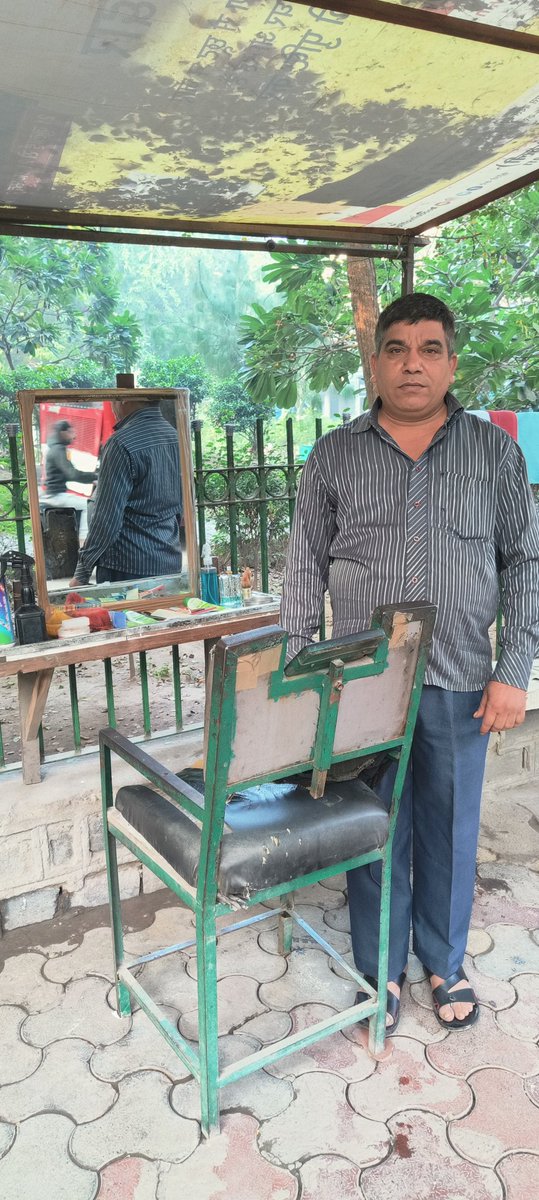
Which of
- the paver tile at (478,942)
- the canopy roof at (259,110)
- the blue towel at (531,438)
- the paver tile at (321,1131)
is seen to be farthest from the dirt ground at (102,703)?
the canopy roof at (259,110)

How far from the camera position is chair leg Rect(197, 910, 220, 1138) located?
162 cm

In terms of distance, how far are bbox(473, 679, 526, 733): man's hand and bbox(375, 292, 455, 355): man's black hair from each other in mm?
892

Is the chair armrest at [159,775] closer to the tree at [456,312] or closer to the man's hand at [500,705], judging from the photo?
the man's hand at [500,705]

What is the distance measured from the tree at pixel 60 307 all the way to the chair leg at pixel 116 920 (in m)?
17.1

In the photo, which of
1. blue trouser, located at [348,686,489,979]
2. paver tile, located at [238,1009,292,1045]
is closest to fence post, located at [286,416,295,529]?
blue trouser, located at [348,686,489,979]

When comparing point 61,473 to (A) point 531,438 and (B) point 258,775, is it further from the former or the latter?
(A) point 531,438

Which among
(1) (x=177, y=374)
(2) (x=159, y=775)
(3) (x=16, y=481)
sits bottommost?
(2) (x=159, y=775)

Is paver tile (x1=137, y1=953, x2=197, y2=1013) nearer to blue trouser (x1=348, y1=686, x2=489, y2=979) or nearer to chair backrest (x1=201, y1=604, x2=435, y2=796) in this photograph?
blue trouser (x1=348, y1=686, x2=489, y2=979)

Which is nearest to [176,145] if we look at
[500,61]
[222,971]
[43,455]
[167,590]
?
[500,61]

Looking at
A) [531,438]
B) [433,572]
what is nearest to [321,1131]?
[433,572]

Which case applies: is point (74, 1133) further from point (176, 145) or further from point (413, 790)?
point (176, 145)

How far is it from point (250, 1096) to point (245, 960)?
55 cm

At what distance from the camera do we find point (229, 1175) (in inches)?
65.3

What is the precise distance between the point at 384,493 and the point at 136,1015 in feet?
5.25
